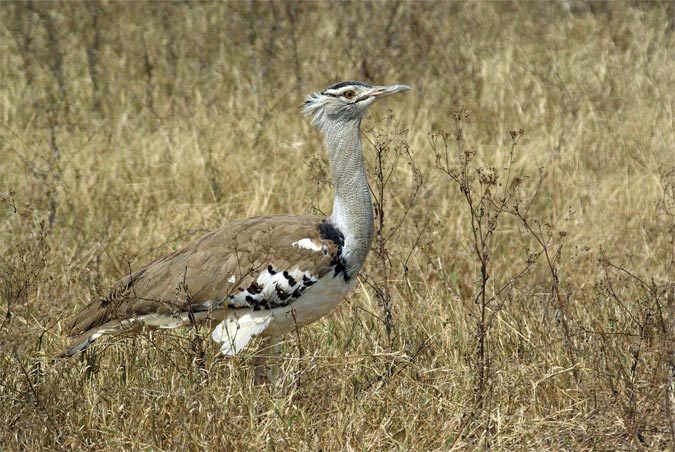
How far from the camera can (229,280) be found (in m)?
3.43

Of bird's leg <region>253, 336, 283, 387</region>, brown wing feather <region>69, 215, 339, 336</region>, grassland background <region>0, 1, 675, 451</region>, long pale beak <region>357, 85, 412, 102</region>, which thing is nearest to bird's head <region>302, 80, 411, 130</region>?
long pale beak <region>357, 85, 412, 102</region>

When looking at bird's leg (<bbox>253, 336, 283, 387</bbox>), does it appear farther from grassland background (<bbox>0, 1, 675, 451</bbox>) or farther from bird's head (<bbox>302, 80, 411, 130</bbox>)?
bird's head (<bbox>302, 80, 411, 130</bbox>)

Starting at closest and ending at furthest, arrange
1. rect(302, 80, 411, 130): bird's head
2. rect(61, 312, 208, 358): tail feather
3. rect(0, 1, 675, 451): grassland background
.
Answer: rect(0, 1, 675, 451): grassland background, rect(61, 312, 208, 358): tail feather, rect(302, 80, 411, 130): bird's head

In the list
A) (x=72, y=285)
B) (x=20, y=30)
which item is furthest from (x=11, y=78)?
(x=72, y=285)

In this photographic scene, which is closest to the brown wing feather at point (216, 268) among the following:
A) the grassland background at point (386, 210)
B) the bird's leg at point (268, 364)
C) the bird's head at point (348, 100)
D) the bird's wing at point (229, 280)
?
the bird's wing at point (229, 280)

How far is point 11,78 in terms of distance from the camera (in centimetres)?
620

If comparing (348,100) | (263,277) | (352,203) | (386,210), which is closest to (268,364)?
(263,277)

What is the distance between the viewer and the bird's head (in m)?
3.57

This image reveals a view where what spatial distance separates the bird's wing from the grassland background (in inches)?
4.0

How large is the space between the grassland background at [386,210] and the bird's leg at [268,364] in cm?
6

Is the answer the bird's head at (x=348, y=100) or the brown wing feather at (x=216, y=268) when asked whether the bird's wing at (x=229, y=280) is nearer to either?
the brown wing feather at (x=216, y=268)

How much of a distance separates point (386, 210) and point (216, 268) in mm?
1600

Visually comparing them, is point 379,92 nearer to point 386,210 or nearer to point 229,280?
point 229,280

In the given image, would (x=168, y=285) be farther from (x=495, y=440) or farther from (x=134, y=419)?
(x=495, y=440)
